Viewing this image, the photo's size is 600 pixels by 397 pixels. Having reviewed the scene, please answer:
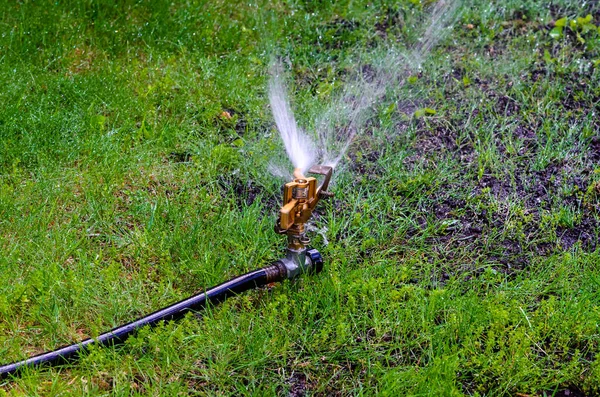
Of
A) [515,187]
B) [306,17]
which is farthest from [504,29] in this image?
[515,187]

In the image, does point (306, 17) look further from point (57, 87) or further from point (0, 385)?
point (0, 385)

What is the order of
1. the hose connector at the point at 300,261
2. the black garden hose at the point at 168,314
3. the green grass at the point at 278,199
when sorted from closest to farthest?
the black garden hose at the point at 168,314, the green grass at the point at 278,199, the hose connector at the point at 300,261

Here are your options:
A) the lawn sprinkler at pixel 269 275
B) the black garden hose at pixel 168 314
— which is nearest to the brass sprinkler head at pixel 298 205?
the lawn sprinkler at pixel 269 275

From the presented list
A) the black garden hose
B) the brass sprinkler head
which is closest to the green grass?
the black garden hose

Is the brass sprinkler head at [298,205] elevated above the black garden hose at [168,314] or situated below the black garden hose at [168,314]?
above

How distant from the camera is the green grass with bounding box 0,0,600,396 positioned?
2492 mm

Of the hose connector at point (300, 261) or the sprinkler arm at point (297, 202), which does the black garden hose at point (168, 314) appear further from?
the sprinkler arm at point (297, 202)

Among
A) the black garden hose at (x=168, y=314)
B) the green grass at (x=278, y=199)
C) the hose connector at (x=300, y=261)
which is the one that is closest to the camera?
the black garden hose at (x=168, y=314)

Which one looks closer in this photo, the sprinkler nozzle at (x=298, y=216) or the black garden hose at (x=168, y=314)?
the black garden hose at (x=168, y=314)

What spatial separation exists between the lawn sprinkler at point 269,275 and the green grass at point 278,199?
0.15 ft

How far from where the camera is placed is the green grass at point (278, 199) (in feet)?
8.18

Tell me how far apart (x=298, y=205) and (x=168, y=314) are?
55 centimetres

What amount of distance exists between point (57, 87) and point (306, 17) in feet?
4.96

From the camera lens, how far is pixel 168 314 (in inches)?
98.4
